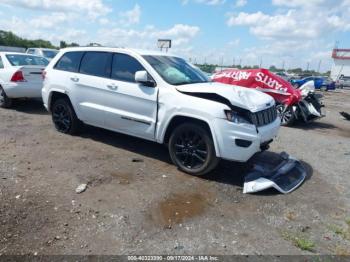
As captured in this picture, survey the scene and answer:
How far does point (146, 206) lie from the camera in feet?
13.8

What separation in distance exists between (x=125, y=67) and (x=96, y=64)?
739mm

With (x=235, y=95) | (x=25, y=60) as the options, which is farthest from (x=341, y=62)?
(x=235, y=95)

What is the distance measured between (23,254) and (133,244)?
101 cm

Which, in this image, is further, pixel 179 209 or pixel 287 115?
pixel 287 115

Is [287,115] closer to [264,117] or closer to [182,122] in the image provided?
[264,117]

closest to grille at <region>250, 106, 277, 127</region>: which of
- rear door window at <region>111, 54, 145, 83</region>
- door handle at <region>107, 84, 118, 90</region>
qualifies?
rear door window at <region>111, 54, 145, 83</region>

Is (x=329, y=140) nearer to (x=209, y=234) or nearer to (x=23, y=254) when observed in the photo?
(x=209, y=234)

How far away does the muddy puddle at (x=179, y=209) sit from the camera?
3932mm

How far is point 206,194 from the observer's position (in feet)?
15.3

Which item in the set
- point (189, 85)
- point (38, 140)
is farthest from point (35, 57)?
point (189, 85)

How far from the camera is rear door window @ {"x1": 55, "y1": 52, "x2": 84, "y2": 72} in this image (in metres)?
6.67

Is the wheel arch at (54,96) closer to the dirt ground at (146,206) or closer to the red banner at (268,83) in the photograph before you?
the dirt ground at (146,206)

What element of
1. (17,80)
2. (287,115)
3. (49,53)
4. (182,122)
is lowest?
(287,115)

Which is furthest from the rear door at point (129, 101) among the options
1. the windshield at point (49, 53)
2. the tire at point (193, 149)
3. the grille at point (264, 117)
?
the windshield at point (49, 53)
